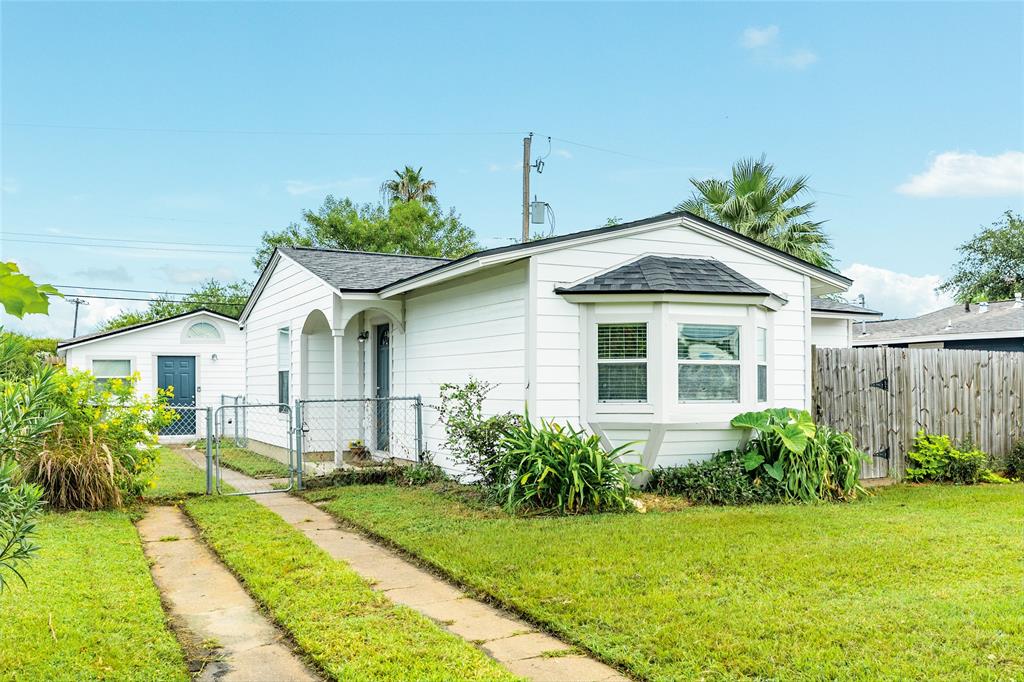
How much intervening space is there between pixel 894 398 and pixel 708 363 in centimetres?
358

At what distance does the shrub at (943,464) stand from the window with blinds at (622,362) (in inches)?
179

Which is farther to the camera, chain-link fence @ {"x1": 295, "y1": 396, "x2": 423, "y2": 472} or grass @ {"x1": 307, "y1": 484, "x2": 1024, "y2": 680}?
chain-link fence @ {"x1": 295, "y1": 396, "x2": 423, "y2": 472}

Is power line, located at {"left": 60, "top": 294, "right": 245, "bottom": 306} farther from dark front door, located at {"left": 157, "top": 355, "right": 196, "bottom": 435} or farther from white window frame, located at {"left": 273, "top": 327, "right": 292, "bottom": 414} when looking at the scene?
white window frame, located at {"left": 273, "top": 327, "right": 292, "bottom": 414}

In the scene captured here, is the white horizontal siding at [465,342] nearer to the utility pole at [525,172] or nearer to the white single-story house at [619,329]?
the white single-story house at [619,329]

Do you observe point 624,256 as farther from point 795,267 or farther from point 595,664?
point 595,664

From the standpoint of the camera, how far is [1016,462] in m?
11.0

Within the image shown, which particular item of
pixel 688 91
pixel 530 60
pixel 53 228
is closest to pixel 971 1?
pixel 688 91

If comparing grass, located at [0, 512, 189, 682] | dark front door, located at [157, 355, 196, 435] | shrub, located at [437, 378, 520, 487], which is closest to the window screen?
dark front door, located at [157, 355, 196, 435]

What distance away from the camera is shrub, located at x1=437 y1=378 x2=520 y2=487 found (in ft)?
27.5

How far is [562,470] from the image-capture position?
7.68m

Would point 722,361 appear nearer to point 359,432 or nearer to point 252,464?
point 359,432

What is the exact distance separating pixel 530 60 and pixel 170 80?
7.16m

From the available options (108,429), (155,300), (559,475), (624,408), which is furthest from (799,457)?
(155,300)

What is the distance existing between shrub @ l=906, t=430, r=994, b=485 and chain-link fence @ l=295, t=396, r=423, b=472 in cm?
694
